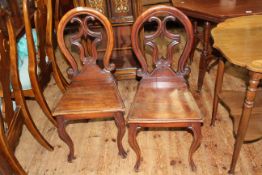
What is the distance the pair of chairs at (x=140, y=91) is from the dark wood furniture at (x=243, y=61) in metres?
0.23

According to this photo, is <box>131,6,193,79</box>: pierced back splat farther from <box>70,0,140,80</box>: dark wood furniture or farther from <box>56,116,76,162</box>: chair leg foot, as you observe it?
<box>70,0,140,80</box>: dark wood furniture

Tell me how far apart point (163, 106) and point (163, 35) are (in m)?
0.46

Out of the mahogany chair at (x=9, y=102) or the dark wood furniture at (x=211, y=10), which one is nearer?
the mahogany chair at (x=9, y=102)

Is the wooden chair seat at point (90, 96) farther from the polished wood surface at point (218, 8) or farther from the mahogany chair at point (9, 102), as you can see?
the polished wood surface at point (218, 8)

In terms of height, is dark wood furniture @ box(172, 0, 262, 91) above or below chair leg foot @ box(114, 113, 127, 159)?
above

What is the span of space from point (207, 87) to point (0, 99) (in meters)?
1.80

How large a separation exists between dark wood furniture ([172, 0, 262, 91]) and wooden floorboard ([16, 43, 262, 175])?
56cm

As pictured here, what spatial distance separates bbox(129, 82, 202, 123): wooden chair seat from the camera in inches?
63.1

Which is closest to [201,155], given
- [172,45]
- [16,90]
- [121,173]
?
[121,173]

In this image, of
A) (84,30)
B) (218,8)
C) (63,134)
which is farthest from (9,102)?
(218,8)

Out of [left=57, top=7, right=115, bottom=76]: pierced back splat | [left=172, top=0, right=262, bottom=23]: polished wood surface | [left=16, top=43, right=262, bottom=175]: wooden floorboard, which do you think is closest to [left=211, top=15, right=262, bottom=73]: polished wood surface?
[left=172, top=0, right=262, bottom=23]: polished wood surface

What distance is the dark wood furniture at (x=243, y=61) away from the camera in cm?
137

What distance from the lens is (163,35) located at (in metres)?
1.76

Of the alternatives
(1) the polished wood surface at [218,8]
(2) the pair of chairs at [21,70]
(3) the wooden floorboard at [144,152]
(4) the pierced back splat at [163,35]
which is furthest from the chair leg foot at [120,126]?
(1) the polished wood surface at [218,8]
